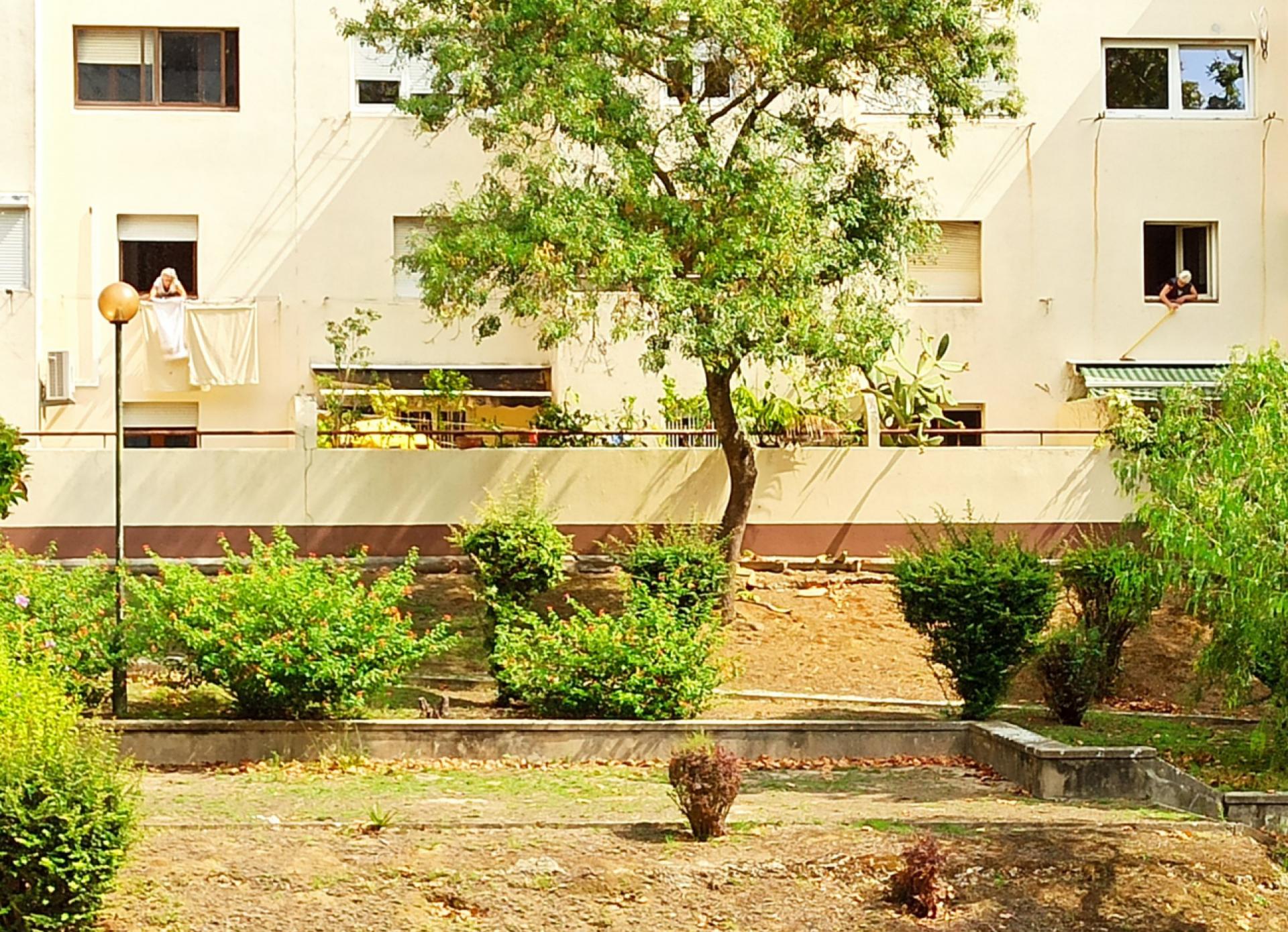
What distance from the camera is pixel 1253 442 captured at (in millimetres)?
12766

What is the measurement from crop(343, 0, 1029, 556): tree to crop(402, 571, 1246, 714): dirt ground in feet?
9.52

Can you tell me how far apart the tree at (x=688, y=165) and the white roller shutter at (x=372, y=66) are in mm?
5927

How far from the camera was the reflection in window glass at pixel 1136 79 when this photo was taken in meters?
26.7

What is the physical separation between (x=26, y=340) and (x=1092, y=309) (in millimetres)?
15996

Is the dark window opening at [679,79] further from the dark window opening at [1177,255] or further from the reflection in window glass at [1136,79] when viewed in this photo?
the dark window opening at [1177,255]

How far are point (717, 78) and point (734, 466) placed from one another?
4609 millimetres

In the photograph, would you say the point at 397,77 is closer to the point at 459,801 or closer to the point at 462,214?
the point at 462,214

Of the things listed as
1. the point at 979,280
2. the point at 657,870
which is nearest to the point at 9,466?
the point at 657,870

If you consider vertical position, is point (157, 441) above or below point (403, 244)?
below

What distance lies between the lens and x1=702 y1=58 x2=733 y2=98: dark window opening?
1934 centimetres

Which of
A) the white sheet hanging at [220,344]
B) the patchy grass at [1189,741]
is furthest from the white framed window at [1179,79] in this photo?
the white sheet hanging at [220,344]

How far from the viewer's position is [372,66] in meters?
26.0

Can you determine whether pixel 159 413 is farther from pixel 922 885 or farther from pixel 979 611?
pixel 922 885

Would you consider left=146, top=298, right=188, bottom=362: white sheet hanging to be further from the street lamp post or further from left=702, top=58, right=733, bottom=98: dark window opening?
the street lamp post
